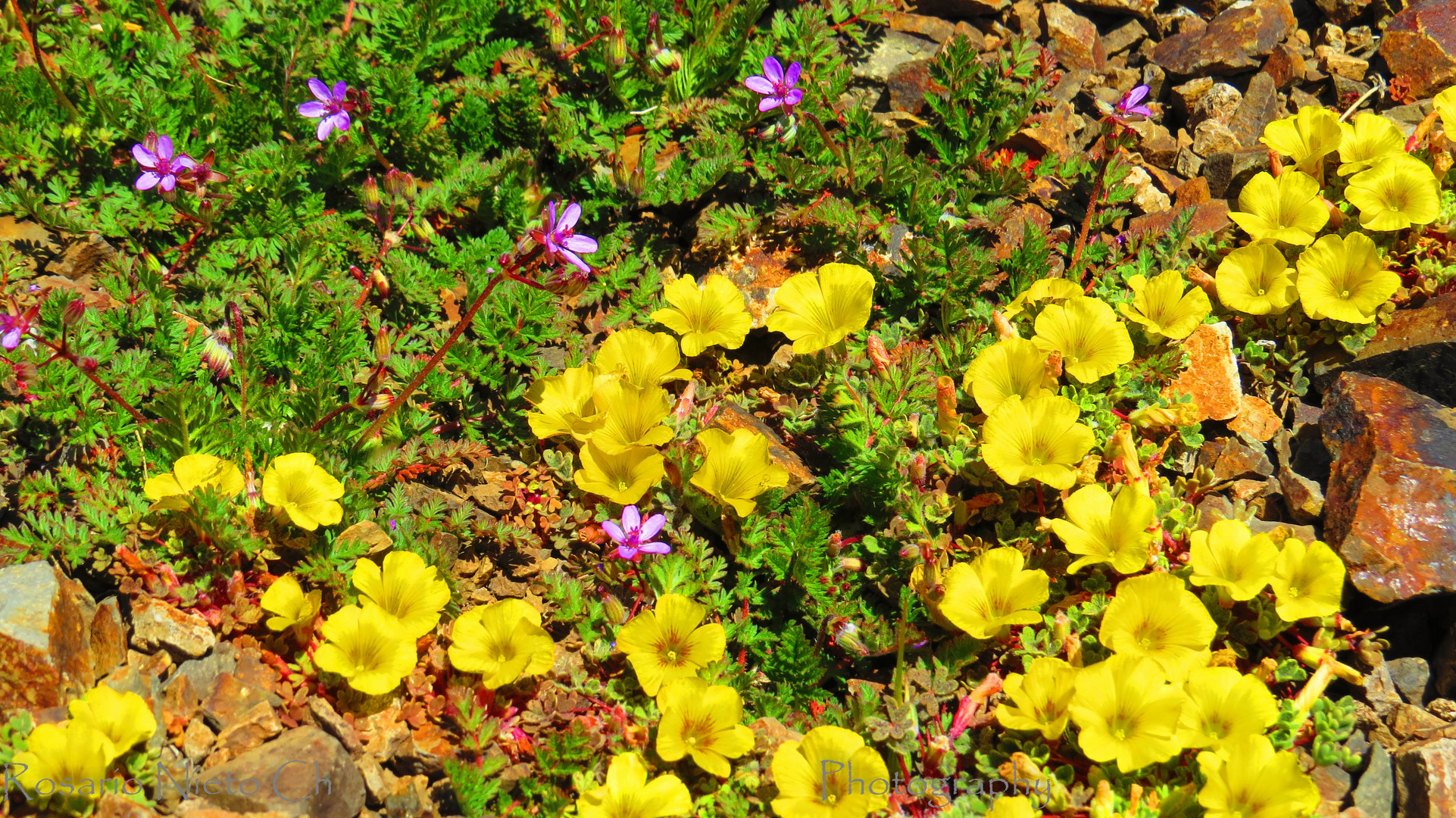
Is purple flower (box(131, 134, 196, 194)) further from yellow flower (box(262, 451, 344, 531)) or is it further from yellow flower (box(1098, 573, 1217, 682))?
yellow flower (box(1098, 573, 1217, 682))

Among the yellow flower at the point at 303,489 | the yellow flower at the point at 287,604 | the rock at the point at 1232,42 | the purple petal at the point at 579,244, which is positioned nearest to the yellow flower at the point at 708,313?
the purple petal at the point at 579,244

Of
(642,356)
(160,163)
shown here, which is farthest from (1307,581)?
(160,163)

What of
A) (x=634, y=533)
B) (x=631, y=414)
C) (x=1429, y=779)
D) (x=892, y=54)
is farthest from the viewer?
(x=892, y=54)

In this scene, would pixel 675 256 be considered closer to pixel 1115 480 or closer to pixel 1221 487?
pixel 1115 480

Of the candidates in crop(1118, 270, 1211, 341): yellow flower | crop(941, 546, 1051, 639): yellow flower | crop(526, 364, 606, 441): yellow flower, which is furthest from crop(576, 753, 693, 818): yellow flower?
crop(1118, 270, 1211, 341): yellow flower

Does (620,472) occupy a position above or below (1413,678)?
above

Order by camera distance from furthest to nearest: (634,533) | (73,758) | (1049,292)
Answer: (1049,292)
(634,533)
(73,758)

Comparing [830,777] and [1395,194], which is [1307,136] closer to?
[1395,194]
